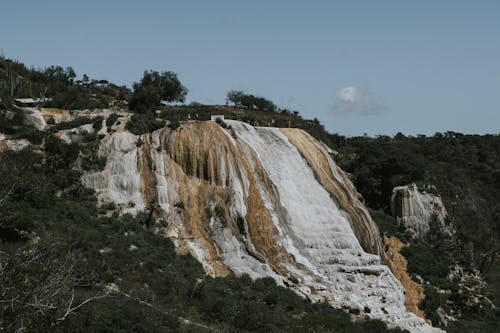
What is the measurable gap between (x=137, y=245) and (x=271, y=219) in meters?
8.74

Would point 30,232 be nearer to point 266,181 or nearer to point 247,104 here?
point 266,181

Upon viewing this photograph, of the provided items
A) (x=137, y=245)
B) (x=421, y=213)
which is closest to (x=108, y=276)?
(x=137, y=245)

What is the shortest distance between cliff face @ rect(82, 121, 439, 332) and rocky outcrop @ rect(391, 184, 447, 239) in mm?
5860

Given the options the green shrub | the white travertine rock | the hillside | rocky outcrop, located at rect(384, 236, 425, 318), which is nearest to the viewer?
the hillside

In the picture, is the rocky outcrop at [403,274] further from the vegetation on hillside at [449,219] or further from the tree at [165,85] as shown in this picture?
the tree at [165,85]

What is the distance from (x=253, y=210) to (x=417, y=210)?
16088 millimetres

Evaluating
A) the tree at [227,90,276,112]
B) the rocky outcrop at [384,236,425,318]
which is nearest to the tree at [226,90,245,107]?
the tree at [227,90,276,112]

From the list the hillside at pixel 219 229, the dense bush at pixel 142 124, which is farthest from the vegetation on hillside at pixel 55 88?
the dense bush at pixel 142 124

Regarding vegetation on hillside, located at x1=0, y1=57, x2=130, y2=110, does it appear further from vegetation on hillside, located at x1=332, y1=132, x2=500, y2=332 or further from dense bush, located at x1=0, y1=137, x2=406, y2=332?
vegetation on hillside, located at x1=332, y1=132, x2=500, y2=332

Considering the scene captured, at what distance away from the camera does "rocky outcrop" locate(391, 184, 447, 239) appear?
45000mm

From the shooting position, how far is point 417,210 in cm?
4566

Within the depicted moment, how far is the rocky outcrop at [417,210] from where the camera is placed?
45000 mm

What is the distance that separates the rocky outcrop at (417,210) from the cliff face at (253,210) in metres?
5.86

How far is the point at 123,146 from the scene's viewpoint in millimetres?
38469
